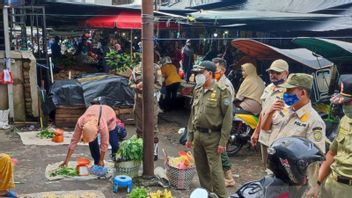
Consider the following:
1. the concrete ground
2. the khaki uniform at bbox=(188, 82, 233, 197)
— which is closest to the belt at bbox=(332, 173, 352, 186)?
the khaki uniform at bbox=(188, 82, 233, 197)

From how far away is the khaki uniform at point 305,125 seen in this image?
4.18 meters

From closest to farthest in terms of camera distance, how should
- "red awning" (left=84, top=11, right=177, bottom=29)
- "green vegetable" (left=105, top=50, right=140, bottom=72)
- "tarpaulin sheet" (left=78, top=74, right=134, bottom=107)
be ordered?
"tarpaulin sheet" (left=78, top=74, right=134, bottom=107) < "red awning" (left=84, top=11, right=177, bottom=29) < "green vegetable" (left=105, top=50, right=140, bottom=72)

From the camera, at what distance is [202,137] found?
218 inches

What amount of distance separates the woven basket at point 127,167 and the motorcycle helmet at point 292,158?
4.10 meters

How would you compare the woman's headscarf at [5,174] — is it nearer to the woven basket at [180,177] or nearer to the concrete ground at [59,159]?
the concrete ground at [59,159]

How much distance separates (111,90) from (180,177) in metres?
5.27

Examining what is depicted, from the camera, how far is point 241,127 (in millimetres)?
8234

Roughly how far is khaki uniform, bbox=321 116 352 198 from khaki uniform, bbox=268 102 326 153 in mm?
375

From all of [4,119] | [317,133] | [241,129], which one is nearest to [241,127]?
[241,129]

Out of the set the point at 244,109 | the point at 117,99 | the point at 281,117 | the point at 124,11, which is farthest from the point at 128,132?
the point at 281,117

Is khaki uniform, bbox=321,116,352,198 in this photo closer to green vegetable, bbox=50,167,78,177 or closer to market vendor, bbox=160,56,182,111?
green vegetable, bbox=50,167,78,177

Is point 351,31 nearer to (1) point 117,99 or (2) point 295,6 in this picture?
(2) point 295,6

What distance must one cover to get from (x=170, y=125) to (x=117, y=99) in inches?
60.0

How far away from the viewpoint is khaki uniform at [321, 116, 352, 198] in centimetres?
349
